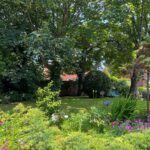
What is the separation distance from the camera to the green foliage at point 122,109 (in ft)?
22.1

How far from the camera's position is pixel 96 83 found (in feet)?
56.3

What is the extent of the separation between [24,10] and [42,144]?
414 inches

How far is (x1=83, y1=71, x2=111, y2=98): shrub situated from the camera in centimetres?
1721

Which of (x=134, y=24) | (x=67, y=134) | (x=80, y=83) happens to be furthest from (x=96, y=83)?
(x=67, y=134)

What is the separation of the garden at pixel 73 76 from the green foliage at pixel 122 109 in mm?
26

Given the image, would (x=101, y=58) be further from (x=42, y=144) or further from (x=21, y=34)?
(x=42, y=144)

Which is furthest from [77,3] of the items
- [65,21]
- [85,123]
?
[85,123]

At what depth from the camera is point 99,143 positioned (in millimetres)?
3844

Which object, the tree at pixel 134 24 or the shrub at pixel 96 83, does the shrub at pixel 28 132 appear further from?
the shrub at pixel 96 83

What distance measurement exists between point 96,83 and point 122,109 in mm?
10378

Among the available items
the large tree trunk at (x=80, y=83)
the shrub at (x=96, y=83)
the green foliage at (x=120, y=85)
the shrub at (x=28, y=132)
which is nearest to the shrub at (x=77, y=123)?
the shrub at (x=28, y=132)

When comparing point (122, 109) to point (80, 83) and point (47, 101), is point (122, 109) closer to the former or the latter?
point (47, 101)

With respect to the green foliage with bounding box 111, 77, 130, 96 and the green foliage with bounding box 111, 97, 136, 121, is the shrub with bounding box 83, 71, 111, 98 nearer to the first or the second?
the green foliage with bounding box 111, 77, 130, 96

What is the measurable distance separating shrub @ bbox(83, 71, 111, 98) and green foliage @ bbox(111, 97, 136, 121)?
10.1 meters
